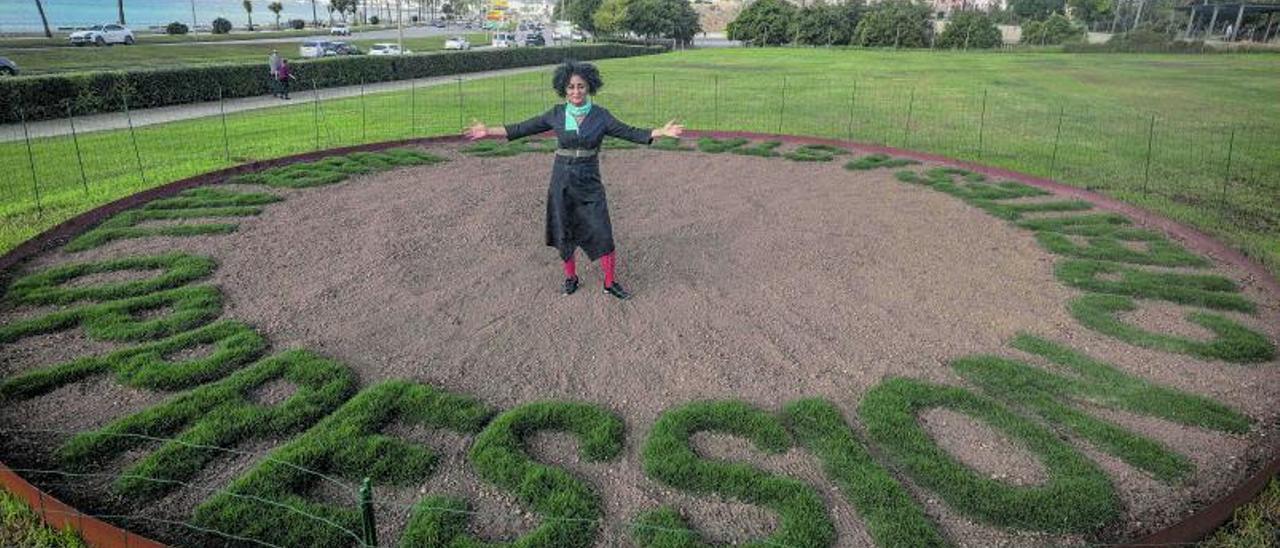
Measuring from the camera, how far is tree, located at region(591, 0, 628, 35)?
230ft

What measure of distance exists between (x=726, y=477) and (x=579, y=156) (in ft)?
10.8

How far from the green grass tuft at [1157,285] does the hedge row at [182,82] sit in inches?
583

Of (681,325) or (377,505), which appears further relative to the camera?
(681,325)

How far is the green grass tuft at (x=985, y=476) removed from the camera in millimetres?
4230

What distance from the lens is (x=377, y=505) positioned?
420 centimetres

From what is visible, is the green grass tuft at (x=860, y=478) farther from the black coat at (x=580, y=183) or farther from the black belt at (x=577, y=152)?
the black belt at (x=577, y=152)

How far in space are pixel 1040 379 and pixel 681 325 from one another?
272 centimetres

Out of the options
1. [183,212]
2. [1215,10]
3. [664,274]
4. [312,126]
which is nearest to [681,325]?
[664,274]

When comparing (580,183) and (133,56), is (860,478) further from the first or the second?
(133,56)

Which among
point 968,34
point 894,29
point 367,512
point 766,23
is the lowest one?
point 367,512

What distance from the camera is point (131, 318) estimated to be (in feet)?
21.5

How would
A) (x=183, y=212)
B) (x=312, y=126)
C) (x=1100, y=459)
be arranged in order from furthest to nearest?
(x=312, y=126), (x=183, y=212), (x=1100, y=459)

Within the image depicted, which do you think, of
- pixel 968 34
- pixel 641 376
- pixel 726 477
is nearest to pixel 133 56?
pixel 641 376

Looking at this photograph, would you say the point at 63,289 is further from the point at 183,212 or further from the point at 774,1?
the point at 774,1
